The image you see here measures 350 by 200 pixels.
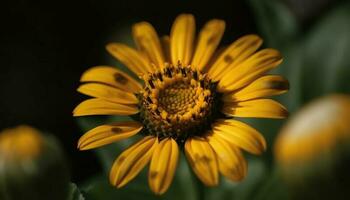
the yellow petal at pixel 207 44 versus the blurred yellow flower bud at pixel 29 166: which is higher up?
the yellow petal at pixel 207 44

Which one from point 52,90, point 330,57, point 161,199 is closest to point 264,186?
point 161,199

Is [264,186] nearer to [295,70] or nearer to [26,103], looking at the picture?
[295,70]

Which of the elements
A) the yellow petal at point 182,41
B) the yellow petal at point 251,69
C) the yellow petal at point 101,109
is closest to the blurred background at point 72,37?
the yellow petal at point 182,41

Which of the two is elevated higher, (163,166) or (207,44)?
(207,44)

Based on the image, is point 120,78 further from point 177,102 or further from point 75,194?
point 75,194

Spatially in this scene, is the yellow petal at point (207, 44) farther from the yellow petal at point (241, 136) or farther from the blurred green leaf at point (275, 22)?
the blurred green leaf at point (275, 22)

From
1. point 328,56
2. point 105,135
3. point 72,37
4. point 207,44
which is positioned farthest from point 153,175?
point 72,37
